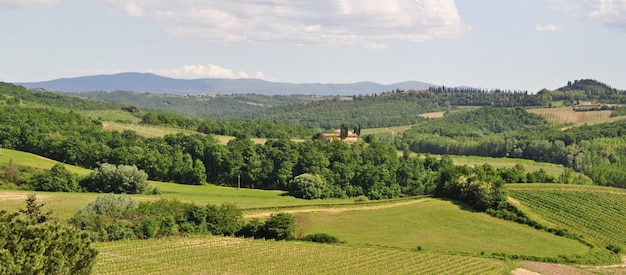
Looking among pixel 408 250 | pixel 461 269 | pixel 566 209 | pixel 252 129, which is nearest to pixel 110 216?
pixel 408 250

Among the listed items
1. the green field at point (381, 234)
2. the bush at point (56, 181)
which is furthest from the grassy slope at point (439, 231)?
the bush at point (56, 181)

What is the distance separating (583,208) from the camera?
84.2 meters

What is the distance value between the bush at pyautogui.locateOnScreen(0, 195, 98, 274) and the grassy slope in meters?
34.0

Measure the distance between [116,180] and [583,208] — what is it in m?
67.7

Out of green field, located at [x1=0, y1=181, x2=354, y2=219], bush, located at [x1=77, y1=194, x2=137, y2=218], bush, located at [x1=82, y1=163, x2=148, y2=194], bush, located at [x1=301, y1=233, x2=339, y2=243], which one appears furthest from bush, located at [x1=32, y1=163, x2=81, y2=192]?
bush, located at [x1=301, y1=233, x2=339, y2=243]

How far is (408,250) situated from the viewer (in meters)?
59.1

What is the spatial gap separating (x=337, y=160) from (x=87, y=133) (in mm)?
49500

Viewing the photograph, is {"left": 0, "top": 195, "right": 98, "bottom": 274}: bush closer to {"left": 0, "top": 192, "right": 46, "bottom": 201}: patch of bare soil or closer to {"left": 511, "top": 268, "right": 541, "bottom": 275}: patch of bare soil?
{"left": 511, "top": 268, "right": 541, "bottom": 275}: patch of bare soil

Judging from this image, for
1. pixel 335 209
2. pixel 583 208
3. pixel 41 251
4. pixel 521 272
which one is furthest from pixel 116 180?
pixel 583 208

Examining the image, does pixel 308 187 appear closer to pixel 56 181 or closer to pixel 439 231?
pixel 439 231

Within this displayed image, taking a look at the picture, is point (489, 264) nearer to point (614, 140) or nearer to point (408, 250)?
point (408, 250)

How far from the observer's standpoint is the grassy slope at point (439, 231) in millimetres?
64750

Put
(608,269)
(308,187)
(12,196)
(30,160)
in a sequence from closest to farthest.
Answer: (608,269)
(12,196)
(30,160)
(308,187)

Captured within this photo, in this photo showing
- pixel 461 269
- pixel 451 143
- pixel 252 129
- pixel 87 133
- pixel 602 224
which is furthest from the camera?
pixel 451 143
